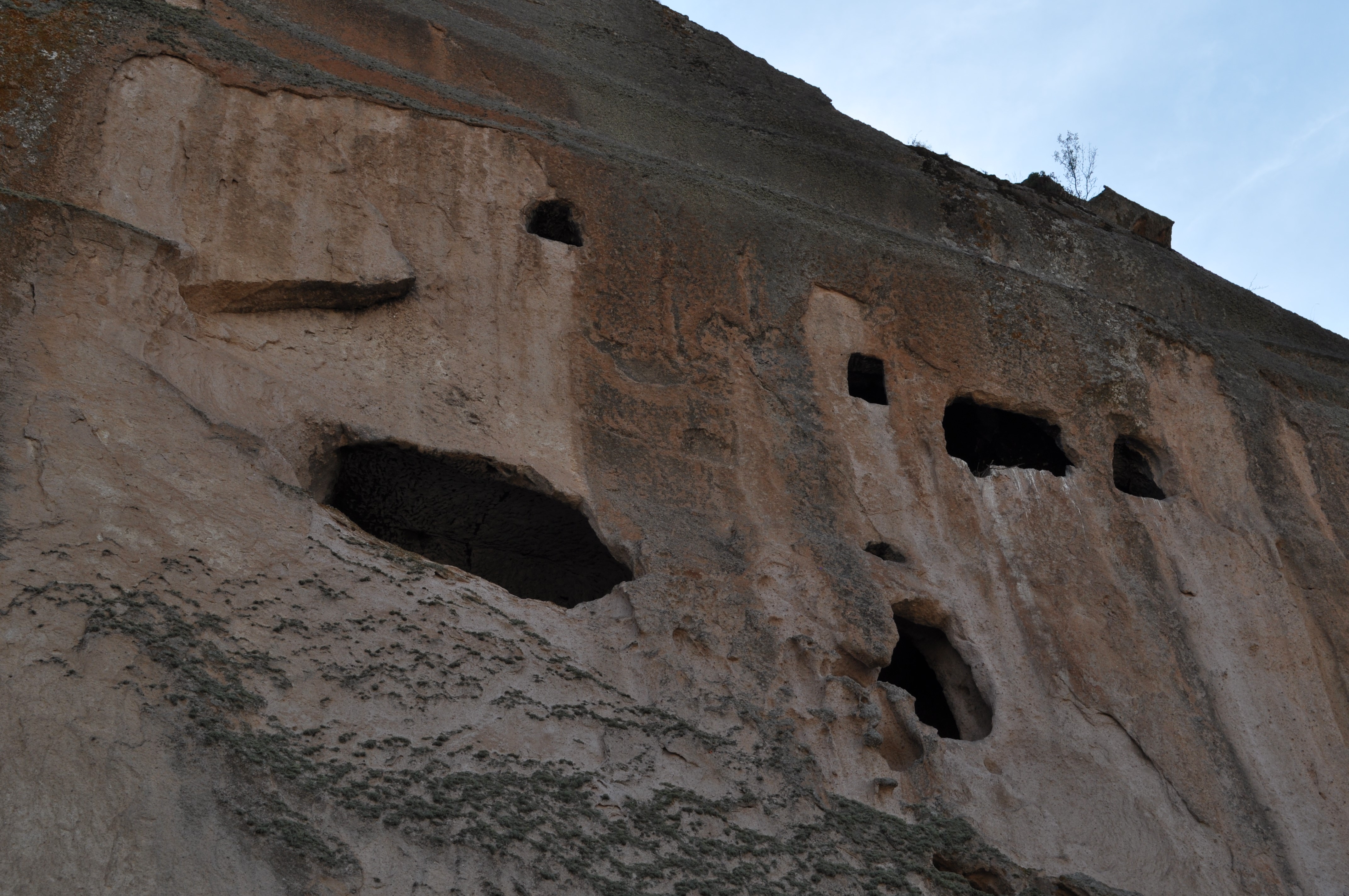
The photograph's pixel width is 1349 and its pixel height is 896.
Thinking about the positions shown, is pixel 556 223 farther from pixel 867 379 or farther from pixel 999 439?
pixel 999 439

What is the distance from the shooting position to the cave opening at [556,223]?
17.5 feet

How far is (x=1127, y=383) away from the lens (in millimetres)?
5941

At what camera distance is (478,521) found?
203 inches

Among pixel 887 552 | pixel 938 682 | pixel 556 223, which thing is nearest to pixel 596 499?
pixel 887 552

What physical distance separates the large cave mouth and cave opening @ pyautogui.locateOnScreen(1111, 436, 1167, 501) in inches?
89.9

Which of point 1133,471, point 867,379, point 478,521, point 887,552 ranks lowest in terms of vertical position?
point 478,521

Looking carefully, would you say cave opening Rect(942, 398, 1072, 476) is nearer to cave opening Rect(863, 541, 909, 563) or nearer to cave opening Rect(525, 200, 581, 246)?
cave opening Rect(863, 541, 909, 563)

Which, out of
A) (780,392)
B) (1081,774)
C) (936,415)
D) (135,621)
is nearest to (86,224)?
(135,621)

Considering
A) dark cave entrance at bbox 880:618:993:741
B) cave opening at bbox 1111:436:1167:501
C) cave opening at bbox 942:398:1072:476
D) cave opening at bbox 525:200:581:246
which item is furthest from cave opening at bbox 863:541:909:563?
cave opening at bbox 525:200:581:246

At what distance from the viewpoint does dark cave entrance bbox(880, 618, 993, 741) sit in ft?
15.7

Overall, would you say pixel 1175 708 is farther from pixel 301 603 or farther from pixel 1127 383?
pixel 301 603

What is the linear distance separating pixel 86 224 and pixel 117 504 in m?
1.03

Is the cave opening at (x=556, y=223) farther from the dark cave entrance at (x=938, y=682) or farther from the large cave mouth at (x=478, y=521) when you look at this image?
the dark cave entrance at (x=938, y=682)

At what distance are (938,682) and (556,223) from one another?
2416mm
